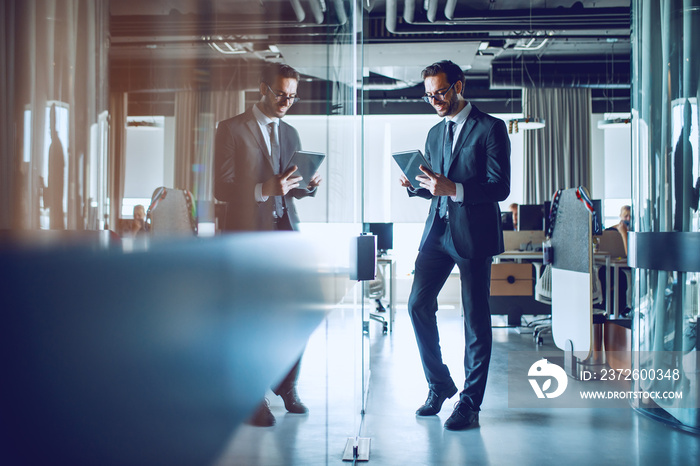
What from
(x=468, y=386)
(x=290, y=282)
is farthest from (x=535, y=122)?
(x=290, y=282)

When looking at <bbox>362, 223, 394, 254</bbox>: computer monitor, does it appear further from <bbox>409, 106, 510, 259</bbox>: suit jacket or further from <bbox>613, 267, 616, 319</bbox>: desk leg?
<bbox>409, 106, 510, 259</bbox>: suit jacket

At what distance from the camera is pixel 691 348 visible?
7.51 ft

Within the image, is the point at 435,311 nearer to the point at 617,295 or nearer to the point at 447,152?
the point at 447,152

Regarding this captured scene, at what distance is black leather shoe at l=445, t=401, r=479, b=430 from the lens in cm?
225

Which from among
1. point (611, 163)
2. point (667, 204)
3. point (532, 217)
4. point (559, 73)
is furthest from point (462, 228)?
point (611, 163)

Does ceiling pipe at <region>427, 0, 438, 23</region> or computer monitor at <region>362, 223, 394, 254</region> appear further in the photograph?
computer monitor at <region>362, 223, 394, 254</region>

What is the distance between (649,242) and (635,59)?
35.0 inches

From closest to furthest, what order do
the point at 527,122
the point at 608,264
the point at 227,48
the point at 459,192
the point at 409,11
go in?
1. the point at 227,48
2. the point at 459,192
3. the point at 608,264
4. the point at 409,11
5. the point at 527,122

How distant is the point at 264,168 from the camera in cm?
40

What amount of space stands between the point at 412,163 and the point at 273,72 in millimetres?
2061

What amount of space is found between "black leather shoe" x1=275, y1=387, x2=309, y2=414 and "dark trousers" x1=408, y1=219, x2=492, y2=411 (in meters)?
1.84

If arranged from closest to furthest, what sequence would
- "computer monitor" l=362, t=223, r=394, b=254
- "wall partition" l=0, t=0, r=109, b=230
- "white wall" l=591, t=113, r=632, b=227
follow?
"wall partition" l=0, t=0, r=109, b=230 → "computer monitor" l=362, t=223, r=394, b=254 → "white wall" l=591, t=113, r=632, b=227

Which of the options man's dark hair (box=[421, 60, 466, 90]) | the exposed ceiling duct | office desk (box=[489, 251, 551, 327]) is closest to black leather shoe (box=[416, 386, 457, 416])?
man's dark hair (box=[421, 60, 466, 90])

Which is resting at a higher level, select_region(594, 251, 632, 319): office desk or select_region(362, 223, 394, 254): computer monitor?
select_region(362, 223, 394, 254): computer monitor
